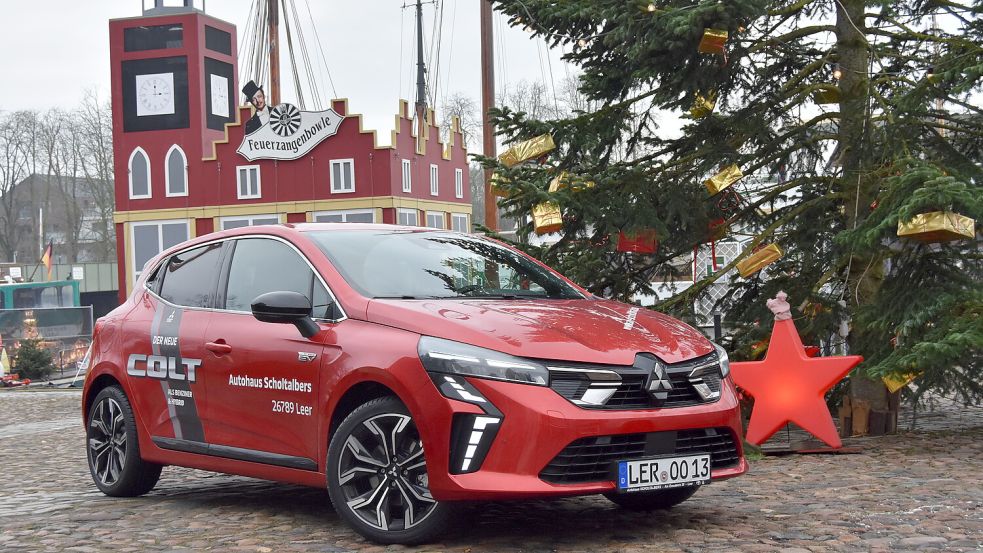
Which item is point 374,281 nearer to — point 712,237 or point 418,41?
point 712,237

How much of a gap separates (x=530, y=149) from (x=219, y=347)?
4349 mm

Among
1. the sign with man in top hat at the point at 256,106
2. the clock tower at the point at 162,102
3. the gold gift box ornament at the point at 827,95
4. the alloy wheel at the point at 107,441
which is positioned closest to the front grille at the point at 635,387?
the alloy wheel at the point at 107,441

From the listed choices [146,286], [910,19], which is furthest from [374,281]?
[910,19]

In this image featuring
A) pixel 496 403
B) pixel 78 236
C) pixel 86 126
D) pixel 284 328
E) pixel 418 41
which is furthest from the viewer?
pixel 78 236

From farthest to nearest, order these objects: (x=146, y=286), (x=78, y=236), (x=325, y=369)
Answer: (x=78, y=236) < (x=146, y=286) < (x=325, y=369)

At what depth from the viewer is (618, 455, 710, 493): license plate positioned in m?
5.34

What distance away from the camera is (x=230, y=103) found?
168ft

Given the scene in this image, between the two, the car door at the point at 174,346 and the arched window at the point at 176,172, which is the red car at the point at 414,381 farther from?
the arched window at the point at 176,172

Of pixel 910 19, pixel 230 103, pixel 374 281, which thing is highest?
pixel 230 103

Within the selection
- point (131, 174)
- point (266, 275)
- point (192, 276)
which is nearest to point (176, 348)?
point (192, 276)

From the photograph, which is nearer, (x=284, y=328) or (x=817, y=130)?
(x=284, y=328)

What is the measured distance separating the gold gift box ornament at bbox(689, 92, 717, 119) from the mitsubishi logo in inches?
211

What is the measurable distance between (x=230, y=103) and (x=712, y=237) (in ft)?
139

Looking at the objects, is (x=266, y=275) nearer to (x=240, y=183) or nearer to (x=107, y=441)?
(x=107, y=441)
